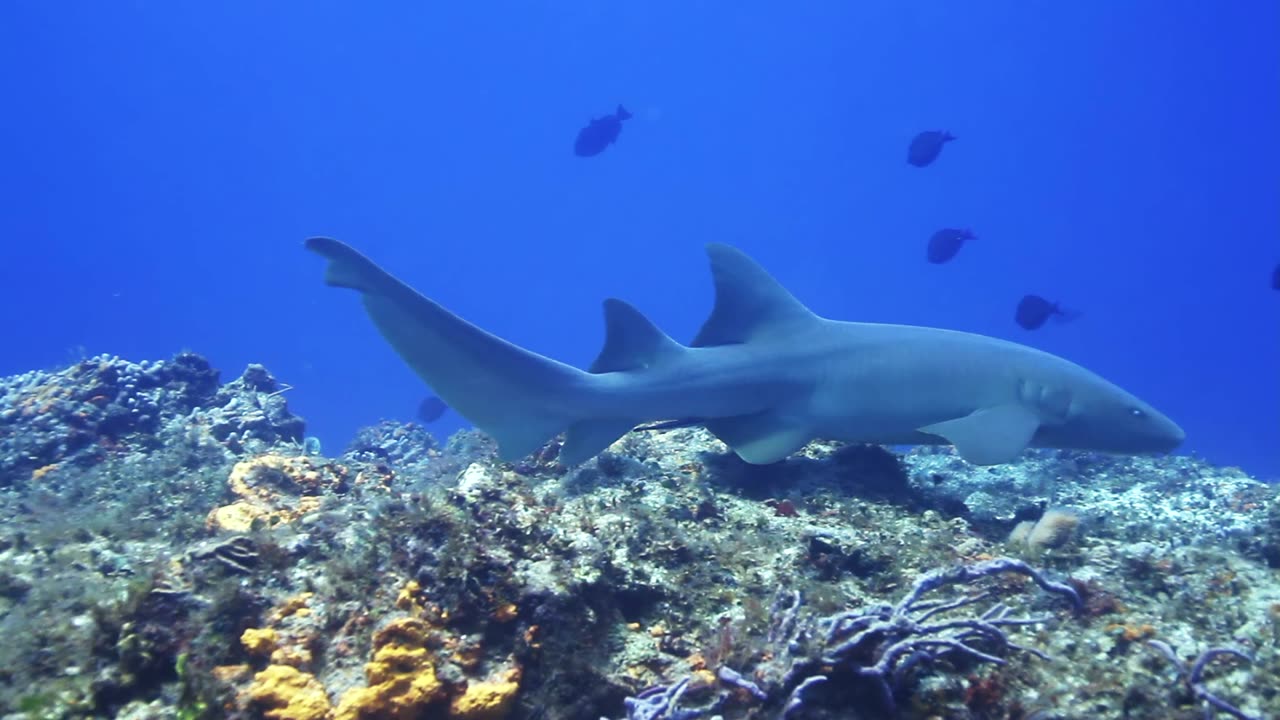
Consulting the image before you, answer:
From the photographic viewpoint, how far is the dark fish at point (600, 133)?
16.2 m

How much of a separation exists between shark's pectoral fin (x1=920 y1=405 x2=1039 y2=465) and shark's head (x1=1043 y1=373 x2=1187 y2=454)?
1.77ft

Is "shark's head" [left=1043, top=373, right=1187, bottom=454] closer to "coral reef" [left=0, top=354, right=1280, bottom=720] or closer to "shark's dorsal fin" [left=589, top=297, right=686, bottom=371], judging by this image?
"coral reef" [left=0, top=354, right=1280, bottom=720]

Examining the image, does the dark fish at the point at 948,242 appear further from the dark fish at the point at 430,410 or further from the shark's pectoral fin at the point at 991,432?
the dark fish at the point at 430,410

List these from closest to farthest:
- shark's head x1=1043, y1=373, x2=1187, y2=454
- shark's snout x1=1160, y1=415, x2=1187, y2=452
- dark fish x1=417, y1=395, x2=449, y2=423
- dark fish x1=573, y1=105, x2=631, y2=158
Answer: shark's head x1=1043, y1=373, x2=1187, y2=454 < shark's snout x1=1160, y1=415, x2=1187, y2=452 < dark fish x1=573, y1=105, x2=631, y2=158 < dark fish x1=417, y1=395, x2=449, y2=423

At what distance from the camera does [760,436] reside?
602cm

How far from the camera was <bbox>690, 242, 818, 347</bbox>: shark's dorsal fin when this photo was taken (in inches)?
255

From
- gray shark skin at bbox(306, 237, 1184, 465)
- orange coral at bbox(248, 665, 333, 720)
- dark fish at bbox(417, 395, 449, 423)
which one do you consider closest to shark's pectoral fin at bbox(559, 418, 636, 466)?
gray shark skin at bbox(306, 237, 1184, 465)

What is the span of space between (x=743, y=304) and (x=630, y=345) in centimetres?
115

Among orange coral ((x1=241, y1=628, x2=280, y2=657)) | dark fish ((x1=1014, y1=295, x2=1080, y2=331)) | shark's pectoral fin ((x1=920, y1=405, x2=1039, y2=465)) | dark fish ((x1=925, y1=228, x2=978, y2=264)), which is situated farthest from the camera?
dark fish ((x1=925, y1=228, x2=978, y2=264))

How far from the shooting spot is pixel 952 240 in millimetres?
15195

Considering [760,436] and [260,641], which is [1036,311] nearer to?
[760,436]

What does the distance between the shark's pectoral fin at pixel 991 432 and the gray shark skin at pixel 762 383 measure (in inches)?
0.6

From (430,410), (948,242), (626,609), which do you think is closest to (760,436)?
(626,609)

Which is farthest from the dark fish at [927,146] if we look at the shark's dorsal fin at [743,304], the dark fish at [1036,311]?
the shark's dorsal fin at [743,304]
